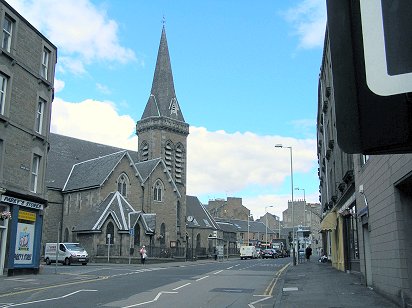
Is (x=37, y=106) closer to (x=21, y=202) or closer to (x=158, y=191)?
(x=21, y=202)

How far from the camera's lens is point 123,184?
56.7 m

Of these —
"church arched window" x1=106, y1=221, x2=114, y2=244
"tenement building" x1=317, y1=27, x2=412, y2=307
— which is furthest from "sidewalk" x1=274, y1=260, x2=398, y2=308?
"church arched window" x1=106, y1=221, x2=114, y2=244

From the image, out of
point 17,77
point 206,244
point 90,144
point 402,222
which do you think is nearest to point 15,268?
point 17,77

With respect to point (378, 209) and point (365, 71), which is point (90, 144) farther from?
point (365, 71)

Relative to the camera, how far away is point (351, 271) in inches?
953

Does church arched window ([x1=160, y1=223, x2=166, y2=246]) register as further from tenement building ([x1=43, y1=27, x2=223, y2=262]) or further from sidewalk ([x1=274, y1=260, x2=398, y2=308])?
sidewalk ([x1=274, y1=260, x2=398, y2=308])

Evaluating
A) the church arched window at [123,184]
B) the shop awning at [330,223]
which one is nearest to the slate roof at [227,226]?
the church arched window at [123,184]

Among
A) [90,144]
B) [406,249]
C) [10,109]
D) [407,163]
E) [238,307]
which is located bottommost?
[238,307]

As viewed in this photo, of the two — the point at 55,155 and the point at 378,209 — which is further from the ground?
the point at 55,155

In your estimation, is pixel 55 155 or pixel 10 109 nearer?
pixel 10 109

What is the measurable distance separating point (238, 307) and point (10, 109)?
16.5m

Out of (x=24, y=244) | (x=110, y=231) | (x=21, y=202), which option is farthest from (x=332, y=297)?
(x=110, y=231)

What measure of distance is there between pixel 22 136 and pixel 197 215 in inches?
2238

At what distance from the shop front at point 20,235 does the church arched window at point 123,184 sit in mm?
30238
